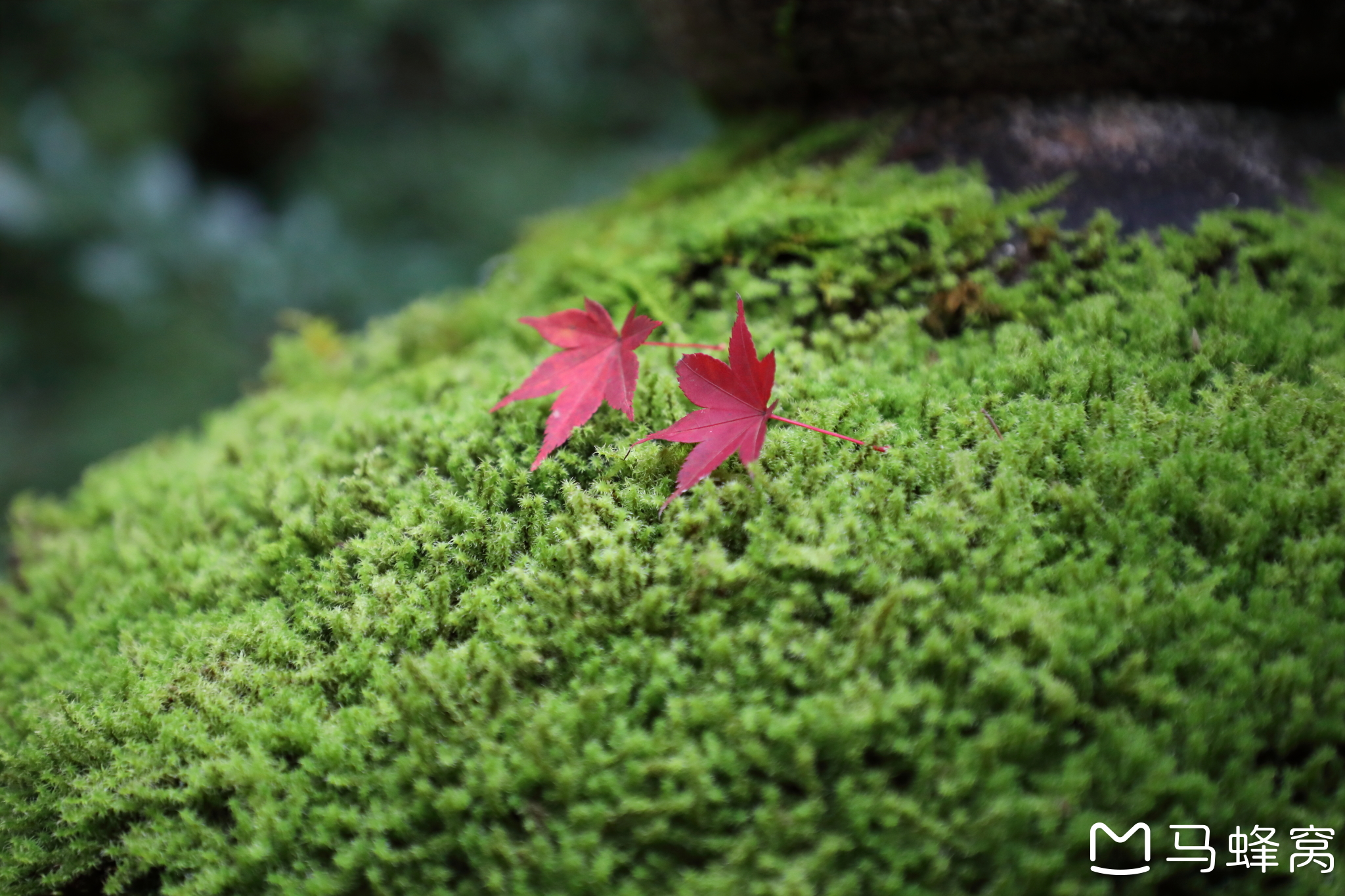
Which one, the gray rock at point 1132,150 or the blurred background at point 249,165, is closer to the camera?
the gray rock at point 1132,150

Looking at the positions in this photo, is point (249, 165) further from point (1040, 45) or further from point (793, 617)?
point (793, 617)

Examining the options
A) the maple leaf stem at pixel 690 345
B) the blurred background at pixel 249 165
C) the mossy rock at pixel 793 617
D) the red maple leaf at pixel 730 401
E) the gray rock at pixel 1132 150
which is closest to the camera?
the mossy rock at pixel 793 617

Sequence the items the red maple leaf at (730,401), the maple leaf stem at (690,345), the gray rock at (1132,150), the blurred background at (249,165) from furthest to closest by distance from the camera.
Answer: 1. the blurred background at (249,165)
2. the gray rock at (1132,150)
3. the maple leaf stem at (690,345)
4. the red maple leaf at (730,401)

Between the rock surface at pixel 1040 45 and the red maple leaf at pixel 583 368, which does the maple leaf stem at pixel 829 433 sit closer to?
the red maple leaf at pixel 583 368

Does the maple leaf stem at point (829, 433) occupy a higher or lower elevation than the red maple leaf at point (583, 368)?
lower

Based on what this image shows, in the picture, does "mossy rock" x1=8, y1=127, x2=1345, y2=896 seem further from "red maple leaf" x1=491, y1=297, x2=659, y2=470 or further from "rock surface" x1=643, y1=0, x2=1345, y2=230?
"rock surface" x1=643, y1=0, x2=1345, y2=230

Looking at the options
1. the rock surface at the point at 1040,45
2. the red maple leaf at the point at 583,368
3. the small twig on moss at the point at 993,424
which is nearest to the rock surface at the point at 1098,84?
the rock surface at the point at 1040,45

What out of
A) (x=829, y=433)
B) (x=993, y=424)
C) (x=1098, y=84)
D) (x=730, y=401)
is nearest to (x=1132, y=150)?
(x=1098, y=84)

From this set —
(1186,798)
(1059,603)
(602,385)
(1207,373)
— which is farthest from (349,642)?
(1207,373)
